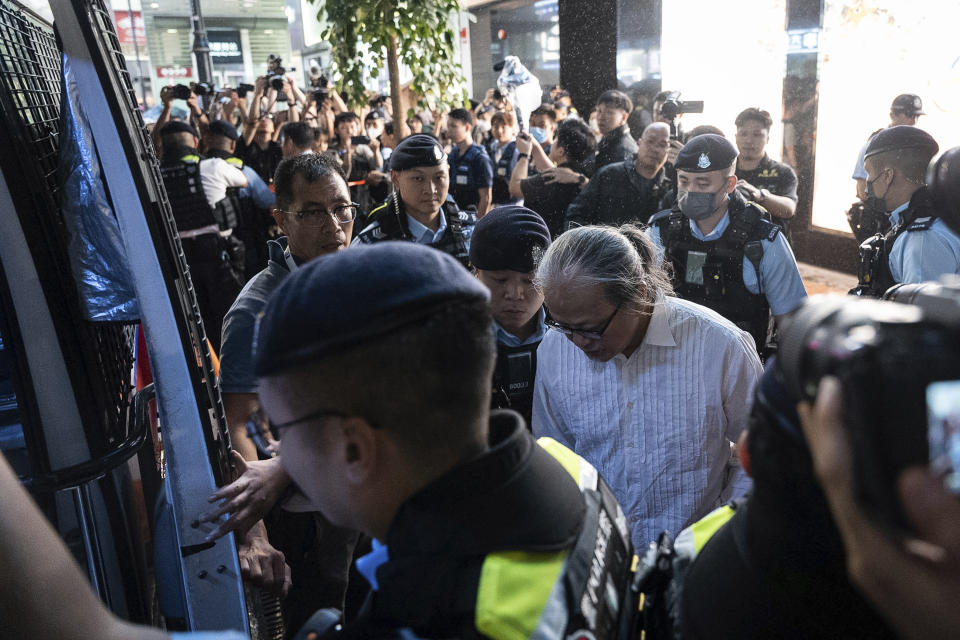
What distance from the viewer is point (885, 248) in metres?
3.37

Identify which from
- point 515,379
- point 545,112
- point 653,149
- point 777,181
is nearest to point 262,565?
point 515,379

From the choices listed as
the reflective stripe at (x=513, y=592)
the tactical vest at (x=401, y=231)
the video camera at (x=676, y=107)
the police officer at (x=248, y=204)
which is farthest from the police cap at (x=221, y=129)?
the reflective stripe at (x=513, y=592)

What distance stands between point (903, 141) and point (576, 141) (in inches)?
106

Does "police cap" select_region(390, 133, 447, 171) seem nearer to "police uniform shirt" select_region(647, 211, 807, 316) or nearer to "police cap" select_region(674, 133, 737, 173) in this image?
"police cap" select_region(674, 133, 737, 173)

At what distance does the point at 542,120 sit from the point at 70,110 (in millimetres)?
7237

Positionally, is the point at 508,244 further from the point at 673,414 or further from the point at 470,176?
the point at 470,176

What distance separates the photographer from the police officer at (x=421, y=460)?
3.04 feet

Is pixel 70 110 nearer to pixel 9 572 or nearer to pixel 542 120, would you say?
pixel 9 572

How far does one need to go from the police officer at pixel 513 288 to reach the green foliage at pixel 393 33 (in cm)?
303

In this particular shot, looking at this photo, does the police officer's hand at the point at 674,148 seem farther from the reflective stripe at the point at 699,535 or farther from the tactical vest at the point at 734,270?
the reflective stripe at the point at 699,535

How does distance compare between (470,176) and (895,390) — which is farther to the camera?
(470,176)

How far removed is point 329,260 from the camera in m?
1.00

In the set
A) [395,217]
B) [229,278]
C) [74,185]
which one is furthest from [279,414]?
[229,278]

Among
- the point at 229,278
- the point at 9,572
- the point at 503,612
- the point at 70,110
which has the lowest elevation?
the point at 229,278
